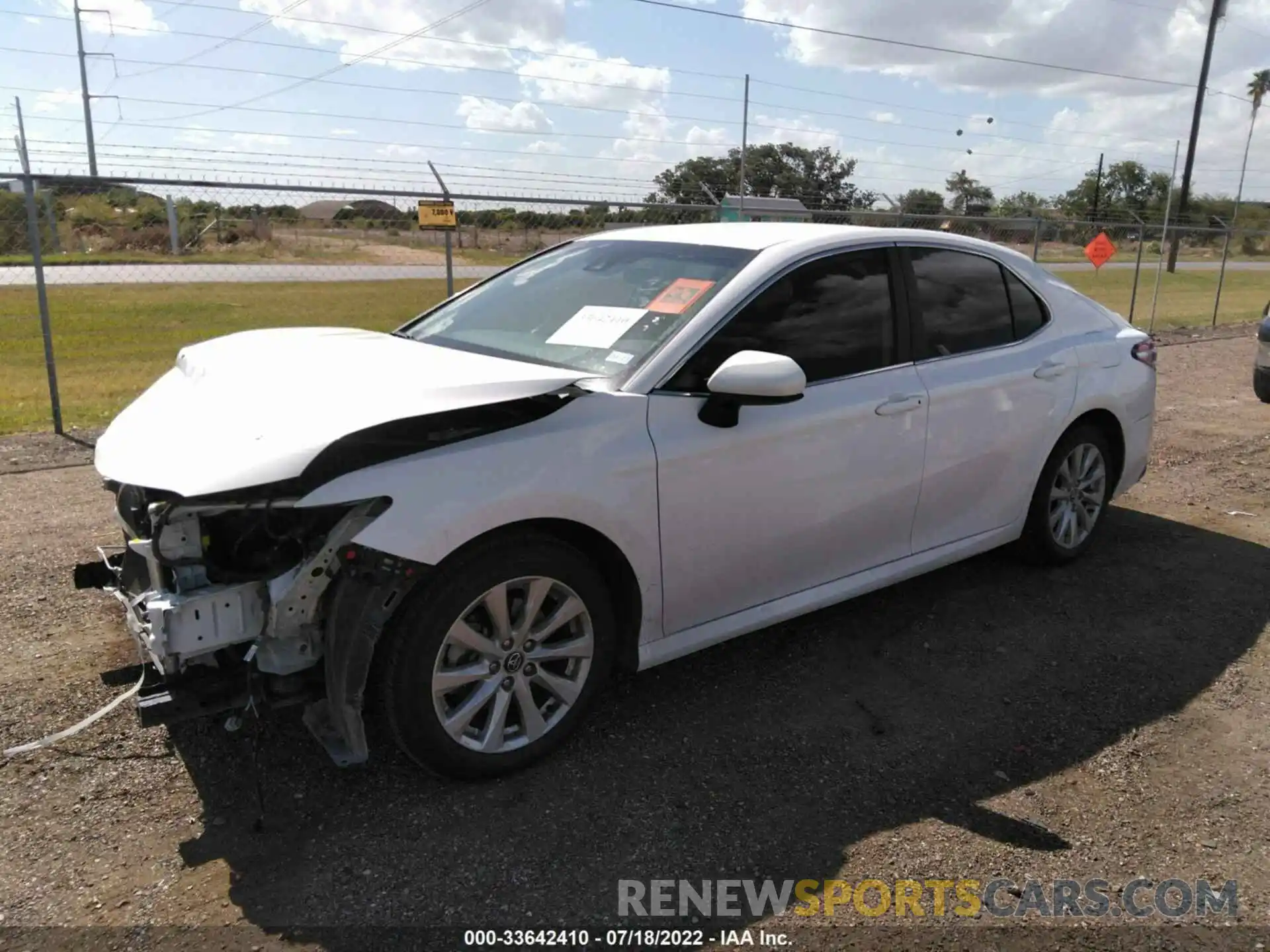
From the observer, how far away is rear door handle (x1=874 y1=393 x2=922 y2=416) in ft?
12.2

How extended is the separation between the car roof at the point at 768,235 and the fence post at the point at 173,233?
21.3 ft

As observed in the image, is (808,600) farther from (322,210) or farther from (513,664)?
(322,210)

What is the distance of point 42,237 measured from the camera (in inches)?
303

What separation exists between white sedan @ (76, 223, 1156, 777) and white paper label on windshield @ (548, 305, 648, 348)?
0.01 meters

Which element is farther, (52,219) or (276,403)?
(52,219)

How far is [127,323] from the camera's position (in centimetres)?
1210

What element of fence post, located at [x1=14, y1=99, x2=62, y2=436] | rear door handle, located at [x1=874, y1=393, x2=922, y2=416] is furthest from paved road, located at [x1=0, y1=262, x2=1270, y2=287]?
rear door handle, located at [x1=874, y1=393, x2=922, y2=416]

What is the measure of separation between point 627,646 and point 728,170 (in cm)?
4248

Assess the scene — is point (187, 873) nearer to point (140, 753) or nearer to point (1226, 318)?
point (140, 753)

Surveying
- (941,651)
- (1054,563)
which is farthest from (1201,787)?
(1054,563)

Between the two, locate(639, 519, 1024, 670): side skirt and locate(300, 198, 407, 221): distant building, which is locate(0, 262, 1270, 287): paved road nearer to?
locate(300, 198, 407, 221): distant building

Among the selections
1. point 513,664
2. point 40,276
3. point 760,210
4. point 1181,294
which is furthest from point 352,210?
point 1181,294

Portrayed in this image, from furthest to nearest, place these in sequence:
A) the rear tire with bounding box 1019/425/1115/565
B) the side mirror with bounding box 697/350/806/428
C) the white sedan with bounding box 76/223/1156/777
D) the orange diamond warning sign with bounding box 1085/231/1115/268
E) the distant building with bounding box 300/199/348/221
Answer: the orange diamond warning sign with bounding box 1085/231/1115/268, the distant building with bounding box 300/199/348/221, the rear tire with bounding box 1019/425/1115/565, the side mirror with bounding box 697/350/806/428, the white sedan with bounding box 76/223/1156/777

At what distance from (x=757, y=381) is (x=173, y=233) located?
324 inches
